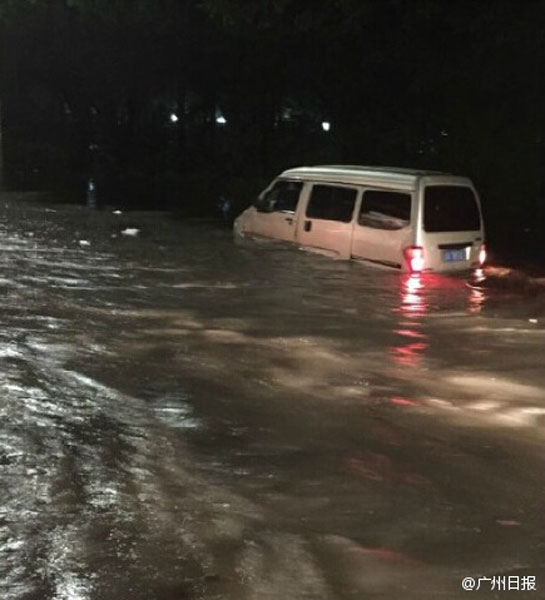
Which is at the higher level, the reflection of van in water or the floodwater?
the reflection of van in water

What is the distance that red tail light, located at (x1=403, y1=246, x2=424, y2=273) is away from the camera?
1238 centimetres

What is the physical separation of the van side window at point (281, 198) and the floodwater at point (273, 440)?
1.45 metres

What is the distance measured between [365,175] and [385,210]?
66cm

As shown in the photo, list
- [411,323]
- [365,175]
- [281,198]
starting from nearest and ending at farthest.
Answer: [411,323]
[365,175]
[281,198]

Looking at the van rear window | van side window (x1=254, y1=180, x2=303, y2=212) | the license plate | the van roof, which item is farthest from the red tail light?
van side window (x1=254, y1=180, x2=303, y2=212)

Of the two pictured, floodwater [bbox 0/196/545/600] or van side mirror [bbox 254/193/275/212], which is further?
van side mirror [bbox 254/193/275/212]

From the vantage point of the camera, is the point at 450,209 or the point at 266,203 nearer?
the point at 450,209

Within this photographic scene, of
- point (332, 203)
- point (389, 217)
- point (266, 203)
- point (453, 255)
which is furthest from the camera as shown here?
point (266, 203)

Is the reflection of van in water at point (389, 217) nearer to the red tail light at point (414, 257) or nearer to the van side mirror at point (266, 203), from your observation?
the red tail light at point (414, 257)

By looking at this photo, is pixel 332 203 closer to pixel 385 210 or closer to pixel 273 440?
pixel 385 210

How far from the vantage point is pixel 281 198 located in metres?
14.6

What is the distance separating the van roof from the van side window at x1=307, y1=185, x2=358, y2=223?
135mm

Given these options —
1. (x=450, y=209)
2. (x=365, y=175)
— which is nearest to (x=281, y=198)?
(x=365, y=175)

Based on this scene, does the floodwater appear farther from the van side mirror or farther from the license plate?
the van side mirror
